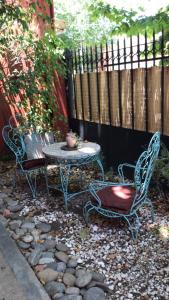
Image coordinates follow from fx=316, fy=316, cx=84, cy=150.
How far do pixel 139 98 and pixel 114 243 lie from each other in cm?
204

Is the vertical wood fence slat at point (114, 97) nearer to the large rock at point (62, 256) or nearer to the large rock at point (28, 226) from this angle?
the large rock at point (28, 226)

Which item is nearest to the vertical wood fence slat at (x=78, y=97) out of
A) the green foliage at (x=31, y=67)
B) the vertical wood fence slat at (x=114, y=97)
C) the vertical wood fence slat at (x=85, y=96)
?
the vertical wood fence slat at (x=85, y=96)

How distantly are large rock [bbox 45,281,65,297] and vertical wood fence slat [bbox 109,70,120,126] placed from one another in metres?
2.80

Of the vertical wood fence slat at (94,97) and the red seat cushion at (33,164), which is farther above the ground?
the vertical wood fence slat at (94,97)

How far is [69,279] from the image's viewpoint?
2574mm

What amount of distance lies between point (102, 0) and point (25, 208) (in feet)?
9.04

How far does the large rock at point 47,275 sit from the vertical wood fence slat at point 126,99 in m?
2.51

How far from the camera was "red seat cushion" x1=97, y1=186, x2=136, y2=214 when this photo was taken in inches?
123

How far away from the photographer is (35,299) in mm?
2311

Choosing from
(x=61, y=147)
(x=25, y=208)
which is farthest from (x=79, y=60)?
(x=25, y=208)

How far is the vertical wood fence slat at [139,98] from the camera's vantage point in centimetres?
416

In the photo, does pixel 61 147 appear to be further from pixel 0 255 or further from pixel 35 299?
pixel 35 299

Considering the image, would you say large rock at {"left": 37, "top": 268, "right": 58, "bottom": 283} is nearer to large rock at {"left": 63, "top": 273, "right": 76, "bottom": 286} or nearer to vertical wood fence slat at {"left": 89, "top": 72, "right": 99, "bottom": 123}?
large rock at {"left": 63, "top": 273, "right": 76, "bottom": 286}

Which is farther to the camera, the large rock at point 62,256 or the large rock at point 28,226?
the large rock at point 28,226
